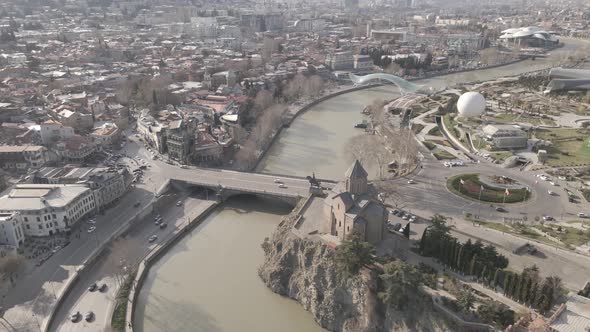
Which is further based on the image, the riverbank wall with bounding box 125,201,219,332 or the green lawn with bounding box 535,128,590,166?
the green lawn with bounding box 535,128,590,166

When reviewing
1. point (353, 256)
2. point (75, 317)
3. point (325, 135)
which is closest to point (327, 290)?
point (353, 256)

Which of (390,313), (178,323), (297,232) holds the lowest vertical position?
(178,323)

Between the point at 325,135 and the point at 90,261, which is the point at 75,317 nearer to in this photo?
the point at 90,261

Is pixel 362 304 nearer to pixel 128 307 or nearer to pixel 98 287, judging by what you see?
pixel 128 307

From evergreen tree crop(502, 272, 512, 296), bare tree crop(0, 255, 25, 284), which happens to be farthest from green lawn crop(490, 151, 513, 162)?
bare tree crop(0, 255, 25, 284)

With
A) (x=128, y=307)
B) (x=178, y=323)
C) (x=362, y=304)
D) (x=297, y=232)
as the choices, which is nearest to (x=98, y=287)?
(x=128, y=307)

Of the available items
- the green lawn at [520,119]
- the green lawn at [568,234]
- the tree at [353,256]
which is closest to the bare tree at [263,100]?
the green lawn at [520,119]

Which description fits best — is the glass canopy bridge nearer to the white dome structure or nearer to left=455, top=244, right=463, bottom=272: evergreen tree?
the white dome structure
